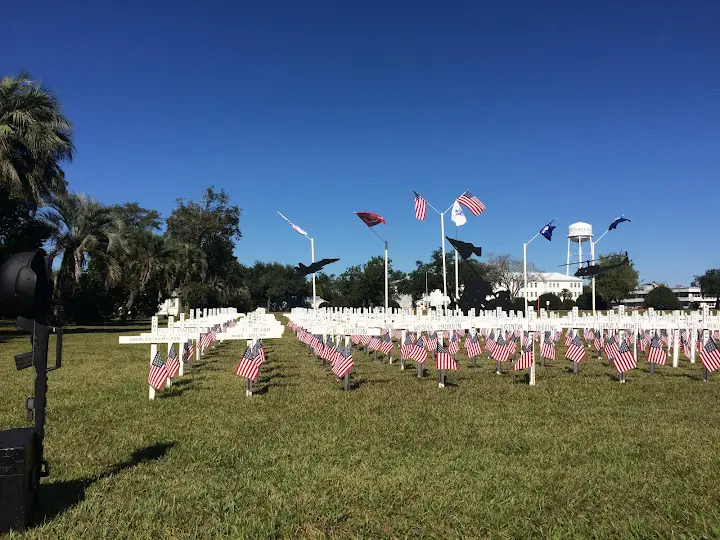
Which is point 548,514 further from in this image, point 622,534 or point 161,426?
point 161,426

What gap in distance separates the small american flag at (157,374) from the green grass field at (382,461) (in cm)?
38

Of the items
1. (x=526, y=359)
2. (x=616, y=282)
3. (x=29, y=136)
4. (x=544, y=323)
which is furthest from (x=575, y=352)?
(x=616, y=282)

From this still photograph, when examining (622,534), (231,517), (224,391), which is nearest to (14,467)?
(231,517)

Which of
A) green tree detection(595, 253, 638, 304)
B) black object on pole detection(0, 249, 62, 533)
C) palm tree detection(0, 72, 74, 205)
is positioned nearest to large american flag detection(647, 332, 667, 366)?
black object on pole detection(0, 249, 62, 533)

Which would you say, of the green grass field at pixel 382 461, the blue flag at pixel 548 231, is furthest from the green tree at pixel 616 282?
Answer: the green grass field at pixel 382 461

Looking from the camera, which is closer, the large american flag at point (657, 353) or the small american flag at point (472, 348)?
the large american flag at point (657, 353)

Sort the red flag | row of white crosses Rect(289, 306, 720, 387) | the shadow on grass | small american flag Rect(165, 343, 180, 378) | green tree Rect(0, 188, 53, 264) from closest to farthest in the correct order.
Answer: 1. the shadow on grass
2. small american flag Rect(165, 343, 180, 378)
3. row of white crosses Rect(289, 306, 720, 387)
4. the red flag
5. green tree Rect(0, 188, 53, 264)

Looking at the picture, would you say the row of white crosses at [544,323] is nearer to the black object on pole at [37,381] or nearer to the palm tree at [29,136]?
the black object on pole at [37,381]

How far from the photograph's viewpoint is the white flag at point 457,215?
26.0 m

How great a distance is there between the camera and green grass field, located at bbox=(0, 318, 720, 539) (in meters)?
4.61

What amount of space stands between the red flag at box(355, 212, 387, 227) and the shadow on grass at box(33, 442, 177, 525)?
1546cm

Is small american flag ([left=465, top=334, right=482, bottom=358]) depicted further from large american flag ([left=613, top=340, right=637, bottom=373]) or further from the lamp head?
the lamp head

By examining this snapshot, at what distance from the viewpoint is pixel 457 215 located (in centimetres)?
2627

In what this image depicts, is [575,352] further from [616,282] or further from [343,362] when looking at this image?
[616,282]
